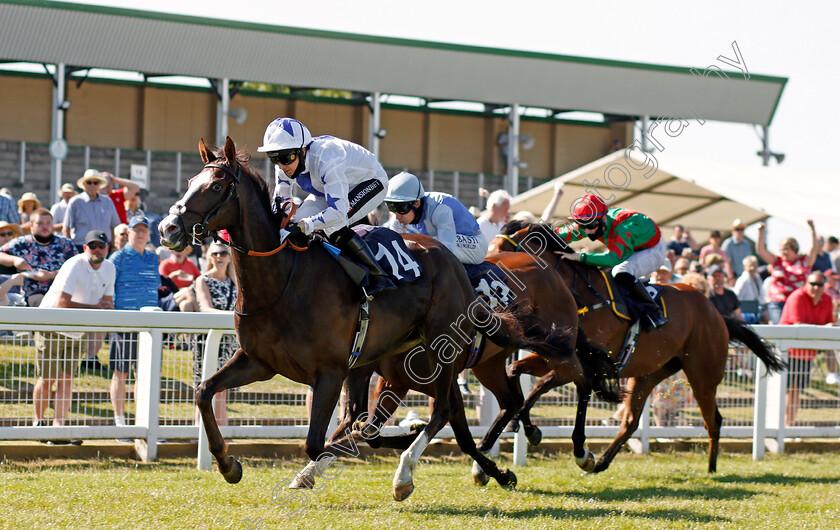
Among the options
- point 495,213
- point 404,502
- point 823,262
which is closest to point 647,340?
point 495,213

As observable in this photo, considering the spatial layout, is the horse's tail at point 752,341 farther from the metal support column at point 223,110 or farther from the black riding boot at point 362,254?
the metal support column at point 223,110

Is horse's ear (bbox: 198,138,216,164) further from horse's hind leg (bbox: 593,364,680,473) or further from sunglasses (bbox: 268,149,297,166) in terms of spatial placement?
horse's hind leg (bbox: 593,364,680,473)

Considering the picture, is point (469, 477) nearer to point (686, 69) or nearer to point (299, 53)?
point (299, 53)

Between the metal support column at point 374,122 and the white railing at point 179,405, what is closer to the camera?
the white railing at point 179,405

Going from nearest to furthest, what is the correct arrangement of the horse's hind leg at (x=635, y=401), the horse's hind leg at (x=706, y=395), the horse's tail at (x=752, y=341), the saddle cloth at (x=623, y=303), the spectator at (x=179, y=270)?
1. the saddle cloth at (x=623, y=303)
2. the horse's hind leg at (x=635, y=401)
3. the horse's hind leg at (x=706, y=395)
4. the horse's tail at (x=752, y=341)
5. the spectator at (x=179, y=270)

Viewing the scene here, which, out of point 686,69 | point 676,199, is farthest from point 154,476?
point 686,69

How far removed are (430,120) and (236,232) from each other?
1726cm

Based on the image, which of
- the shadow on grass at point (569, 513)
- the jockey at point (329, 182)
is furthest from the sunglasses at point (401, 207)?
the shadow on grass at point (569, 513)

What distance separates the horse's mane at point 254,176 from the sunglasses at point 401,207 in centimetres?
121

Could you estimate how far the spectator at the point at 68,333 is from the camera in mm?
5961

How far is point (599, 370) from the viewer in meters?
6.37

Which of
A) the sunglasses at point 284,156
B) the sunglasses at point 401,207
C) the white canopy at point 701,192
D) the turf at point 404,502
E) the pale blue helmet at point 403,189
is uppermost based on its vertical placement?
the white canopy at point 701,192

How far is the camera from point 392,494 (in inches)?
215

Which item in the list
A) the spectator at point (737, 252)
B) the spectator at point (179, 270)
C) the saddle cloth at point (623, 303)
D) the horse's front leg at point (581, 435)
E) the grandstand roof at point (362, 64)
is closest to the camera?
the horse's front leg at point (581, 435)
